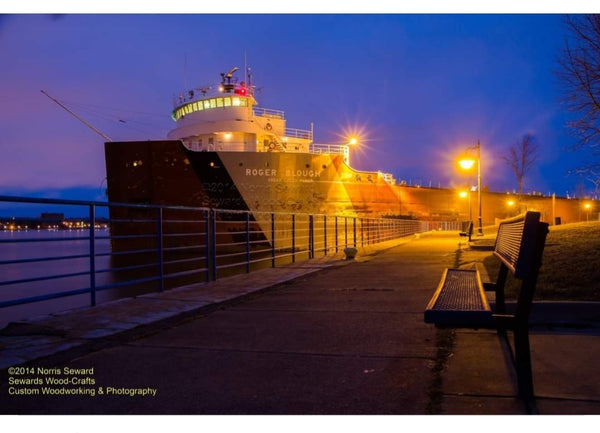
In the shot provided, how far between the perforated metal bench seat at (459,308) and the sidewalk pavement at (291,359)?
0.99 ft

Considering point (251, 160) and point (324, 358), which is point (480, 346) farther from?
point (251, 160)

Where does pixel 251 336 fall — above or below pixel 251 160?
below

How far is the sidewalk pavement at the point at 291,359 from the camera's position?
7.39 feet

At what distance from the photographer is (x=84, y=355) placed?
3.07m

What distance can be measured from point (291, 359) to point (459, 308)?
3.31 ft

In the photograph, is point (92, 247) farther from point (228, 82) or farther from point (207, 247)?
point (228, 82)

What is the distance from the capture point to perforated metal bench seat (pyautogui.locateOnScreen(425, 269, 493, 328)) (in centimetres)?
248

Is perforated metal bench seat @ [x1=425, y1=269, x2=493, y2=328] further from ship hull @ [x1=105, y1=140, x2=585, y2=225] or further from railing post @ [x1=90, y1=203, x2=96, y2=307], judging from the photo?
ship hull @ [x1=105, y1=140, x2=585, y2=225]

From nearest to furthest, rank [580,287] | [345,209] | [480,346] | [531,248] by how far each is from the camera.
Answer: [531,248] → [480,346] → [580,287] → [345,209]

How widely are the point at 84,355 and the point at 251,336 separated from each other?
3.59 ft

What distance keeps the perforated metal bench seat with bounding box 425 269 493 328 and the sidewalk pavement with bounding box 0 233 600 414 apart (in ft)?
0.99

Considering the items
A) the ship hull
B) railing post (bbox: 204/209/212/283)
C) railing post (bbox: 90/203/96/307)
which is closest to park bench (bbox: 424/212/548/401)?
railing post (bbox: 90/203/96/307)

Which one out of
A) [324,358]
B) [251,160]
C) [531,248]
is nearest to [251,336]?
[324,358]

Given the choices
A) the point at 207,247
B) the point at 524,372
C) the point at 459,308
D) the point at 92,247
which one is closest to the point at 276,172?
the point at 207,247
